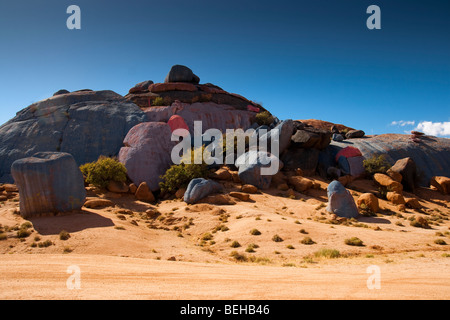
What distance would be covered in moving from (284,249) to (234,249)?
6.19 feet

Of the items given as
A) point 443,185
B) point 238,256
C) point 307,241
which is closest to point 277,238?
point 307,241

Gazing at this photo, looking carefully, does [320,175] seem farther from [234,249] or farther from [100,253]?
[100,253]

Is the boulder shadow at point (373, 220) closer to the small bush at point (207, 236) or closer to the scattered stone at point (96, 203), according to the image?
the small bush at point (207, 236)

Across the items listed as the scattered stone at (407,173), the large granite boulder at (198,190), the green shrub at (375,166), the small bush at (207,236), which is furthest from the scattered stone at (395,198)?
the small bush at (207,236)

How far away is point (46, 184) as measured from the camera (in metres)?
12.2

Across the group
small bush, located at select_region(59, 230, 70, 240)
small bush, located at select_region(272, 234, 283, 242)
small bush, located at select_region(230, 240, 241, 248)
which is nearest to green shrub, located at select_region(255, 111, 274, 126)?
small bush, located at select_region(272, 234, 283, 242)

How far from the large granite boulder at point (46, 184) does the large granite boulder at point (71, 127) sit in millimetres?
11426

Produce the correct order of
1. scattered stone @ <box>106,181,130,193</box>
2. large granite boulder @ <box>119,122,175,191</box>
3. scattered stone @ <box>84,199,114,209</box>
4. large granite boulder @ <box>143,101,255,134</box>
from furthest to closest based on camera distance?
large granite boulder @ <box>143,101,255,134</box> < large granite boulder @ <box>119,122,175,191</box> < scattered stone @ <box>106,181,130,193</box> < scattered stone @ <box>84,199,114,209</box>

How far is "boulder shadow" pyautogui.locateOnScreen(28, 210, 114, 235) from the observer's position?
34.9 ft

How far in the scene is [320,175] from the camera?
22.7 meters

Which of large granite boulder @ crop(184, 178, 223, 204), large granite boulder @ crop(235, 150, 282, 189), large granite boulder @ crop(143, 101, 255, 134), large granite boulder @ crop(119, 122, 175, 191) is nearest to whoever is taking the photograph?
large granite boulder @ crop(184, 178, 223, 204)

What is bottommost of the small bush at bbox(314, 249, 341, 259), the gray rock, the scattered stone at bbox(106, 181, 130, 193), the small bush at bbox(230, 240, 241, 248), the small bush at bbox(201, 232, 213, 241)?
the small bush at bbox(201, 232, 213, 241)

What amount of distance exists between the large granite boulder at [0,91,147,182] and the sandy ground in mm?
9190

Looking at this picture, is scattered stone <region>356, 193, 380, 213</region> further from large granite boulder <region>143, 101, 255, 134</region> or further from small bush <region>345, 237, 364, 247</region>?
large granite boulder <region>143, 101, 255, 134</region>
